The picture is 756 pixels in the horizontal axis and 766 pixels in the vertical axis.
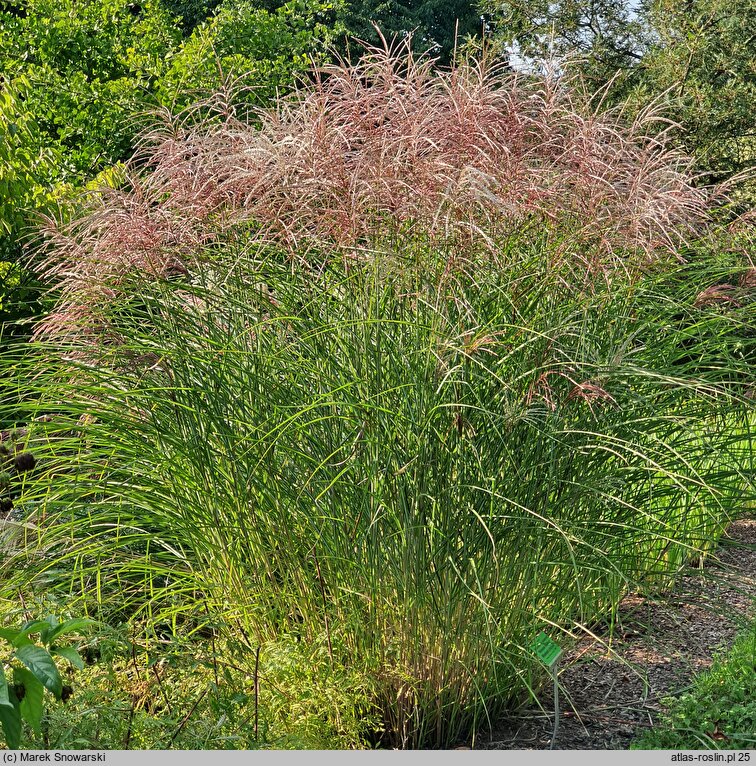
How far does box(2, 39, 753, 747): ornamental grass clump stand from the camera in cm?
288

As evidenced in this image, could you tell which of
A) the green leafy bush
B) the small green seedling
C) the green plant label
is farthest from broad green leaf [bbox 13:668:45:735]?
the green leafy bush

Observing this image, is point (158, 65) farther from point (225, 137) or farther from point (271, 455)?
point (271, 455)

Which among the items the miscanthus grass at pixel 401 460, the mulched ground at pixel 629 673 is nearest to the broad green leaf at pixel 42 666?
the miscanthus grass at pixel 401 460

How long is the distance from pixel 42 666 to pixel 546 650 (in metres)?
1.45

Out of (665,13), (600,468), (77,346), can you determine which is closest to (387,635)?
(600,468)

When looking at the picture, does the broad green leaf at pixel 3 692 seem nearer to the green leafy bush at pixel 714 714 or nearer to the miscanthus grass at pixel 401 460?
the miscanthus grass at pixel 401 460

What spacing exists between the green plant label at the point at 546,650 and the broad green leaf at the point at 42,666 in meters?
1.40

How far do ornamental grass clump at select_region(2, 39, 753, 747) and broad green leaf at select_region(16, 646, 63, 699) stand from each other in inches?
41.0

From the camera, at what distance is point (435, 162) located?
9.55 ft

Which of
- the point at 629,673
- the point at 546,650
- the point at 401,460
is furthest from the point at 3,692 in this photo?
the point at 629,673

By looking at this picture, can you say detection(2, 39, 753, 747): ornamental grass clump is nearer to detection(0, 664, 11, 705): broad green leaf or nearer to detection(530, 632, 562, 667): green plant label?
detection(530, 632, 562, 667): green plant label

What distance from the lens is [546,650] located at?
2.66 metres

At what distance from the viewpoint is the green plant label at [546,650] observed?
2641mm

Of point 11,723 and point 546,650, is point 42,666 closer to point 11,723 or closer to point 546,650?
point 11,723
